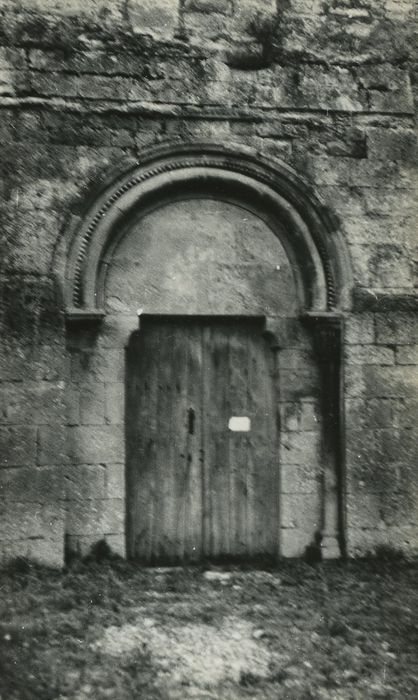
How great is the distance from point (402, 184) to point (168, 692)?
4075mm

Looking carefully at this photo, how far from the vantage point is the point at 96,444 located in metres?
5.02

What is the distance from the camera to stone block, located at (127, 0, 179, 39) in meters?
5.25

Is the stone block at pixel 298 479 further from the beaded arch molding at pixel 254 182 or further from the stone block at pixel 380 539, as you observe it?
the beaded arch molding at pixel 254 182

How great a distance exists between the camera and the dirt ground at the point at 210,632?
11.5 ft

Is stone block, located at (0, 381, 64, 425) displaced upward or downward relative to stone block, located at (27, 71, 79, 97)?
downward

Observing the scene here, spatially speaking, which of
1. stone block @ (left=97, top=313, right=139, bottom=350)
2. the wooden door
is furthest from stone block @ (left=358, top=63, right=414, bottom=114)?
stone block @ (left=97, top=313, right=139, bottom=350)

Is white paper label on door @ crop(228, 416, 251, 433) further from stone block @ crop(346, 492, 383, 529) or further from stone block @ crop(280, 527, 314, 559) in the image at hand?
stone block @ crop(346, 492, 383, 529)

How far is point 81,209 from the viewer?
5.05m

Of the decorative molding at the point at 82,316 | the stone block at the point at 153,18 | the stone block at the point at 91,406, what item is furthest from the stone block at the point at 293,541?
the stone block at the point at 153,18

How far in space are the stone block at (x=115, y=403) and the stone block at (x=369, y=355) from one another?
1.78 metres

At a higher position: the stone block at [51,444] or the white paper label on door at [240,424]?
the white paper label on door at [240,424]

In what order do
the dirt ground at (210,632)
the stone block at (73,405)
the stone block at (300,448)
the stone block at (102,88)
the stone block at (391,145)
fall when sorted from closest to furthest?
the dirt ground at (210,632) < the stone block at (73,405) < the stone block at (102,88) < the stone block at (300,448) < the stone block at (391,145)

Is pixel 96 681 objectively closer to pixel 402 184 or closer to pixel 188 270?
pixel 188 270

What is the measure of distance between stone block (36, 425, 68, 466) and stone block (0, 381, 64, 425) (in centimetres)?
6
